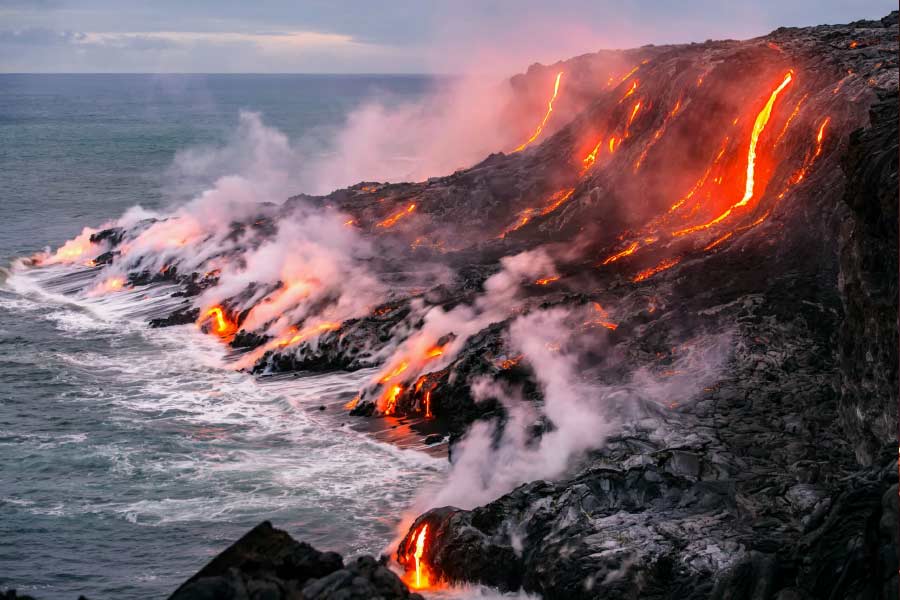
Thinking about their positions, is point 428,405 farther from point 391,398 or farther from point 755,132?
point 755,132

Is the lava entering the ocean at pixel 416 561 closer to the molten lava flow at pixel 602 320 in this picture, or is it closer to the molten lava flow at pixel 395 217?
the molten lava flow at pixel 602 320

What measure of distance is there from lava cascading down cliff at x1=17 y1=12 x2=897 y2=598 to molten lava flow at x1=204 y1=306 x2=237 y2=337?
9 centimetres

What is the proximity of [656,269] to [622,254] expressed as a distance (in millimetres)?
2872

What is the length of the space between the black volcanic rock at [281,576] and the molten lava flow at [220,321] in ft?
98.4

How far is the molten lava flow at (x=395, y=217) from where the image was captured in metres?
49.1

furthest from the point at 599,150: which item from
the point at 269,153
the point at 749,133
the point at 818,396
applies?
the point at 269,153

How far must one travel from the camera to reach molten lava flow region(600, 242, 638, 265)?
124ft

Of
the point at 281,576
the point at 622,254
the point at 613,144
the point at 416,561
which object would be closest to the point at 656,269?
the point at 622,254

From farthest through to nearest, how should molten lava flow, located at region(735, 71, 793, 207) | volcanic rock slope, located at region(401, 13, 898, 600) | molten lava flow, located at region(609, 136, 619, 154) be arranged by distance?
molten lava flow, located at region(609, 136, 619, 154)
molten lava flow, located at region(735, 71, 793, 207)
volcanic rock slope, located at region(401, 13, 898, 600)

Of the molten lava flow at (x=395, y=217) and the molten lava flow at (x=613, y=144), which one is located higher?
the molten lava flow at (x=613, y=144)

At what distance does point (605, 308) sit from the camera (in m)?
32.8

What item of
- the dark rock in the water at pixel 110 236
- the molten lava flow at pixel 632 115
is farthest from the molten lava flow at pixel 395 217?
the dark rock in the water at pixel 110 236

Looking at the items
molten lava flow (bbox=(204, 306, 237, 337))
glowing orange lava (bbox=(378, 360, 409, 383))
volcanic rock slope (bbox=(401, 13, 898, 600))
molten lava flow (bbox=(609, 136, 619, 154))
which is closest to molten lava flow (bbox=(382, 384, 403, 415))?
glowing orange lava (bbox=(378, 360, 409, 383))

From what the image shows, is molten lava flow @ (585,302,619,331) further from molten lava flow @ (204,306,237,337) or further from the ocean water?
molten lava flow @ (204,306,237,337)
